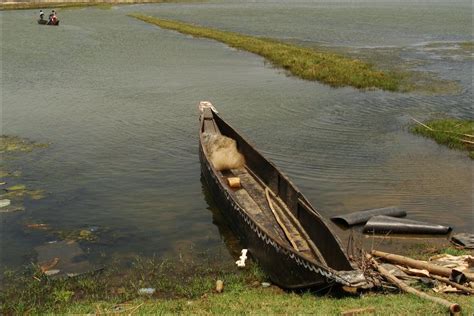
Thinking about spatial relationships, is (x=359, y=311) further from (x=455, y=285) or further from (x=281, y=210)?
(x=281, y=210)

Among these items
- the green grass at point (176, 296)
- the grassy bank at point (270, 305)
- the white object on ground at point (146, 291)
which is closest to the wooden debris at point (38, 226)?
the green grass at point (176, 296)

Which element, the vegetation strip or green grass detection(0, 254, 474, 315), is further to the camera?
the vegetation strip

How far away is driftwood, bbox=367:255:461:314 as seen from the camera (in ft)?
24.3

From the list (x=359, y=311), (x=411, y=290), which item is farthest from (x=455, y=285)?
(x=359, y=311)

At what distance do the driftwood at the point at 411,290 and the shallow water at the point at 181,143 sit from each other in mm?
3652

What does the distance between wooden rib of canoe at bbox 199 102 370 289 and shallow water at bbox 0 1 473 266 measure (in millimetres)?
939

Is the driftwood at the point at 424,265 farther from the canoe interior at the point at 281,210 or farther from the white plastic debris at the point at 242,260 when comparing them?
the white plastic debris at the point at 242,260

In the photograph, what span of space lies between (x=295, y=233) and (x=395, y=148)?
8.80 meters

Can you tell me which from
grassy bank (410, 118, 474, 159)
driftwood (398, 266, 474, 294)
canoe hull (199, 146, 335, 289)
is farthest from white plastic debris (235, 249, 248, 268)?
grassy bank (410, 118, 474, 159)

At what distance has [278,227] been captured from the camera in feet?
36.2

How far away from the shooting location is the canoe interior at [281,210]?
9.09m

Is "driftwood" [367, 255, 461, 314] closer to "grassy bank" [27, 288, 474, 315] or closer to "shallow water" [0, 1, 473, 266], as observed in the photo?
"grassy bank" [27, 288, 474, 315]

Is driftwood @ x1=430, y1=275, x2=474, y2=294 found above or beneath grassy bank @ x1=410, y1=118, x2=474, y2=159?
beneath

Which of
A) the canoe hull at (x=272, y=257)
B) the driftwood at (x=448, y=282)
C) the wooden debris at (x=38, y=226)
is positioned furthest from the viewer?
the wooden debris at (x=38, y=226)
